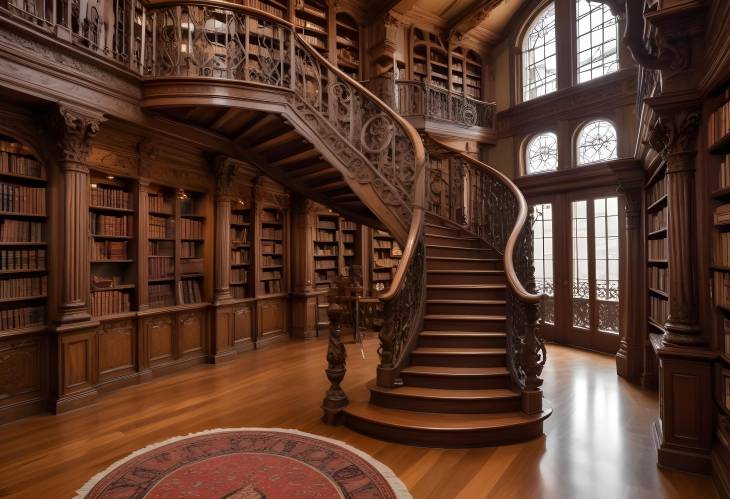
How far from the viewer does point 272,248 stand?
7.39 meters

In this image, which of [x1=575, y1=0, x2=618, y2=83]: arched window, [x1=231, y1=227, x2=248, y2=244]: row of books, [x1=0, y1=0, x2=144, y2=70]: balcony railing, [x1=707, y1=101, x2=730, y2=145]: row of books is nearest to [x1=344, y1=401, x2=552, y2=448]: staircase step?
[x1=707, y1=101, x2=730, y2=145]: row of books

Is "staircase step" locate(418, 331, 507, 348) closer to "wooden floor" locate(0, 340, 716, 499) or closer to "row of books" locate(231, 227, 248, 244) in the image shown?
"wooden floor" locate(0, 340, 716, 499)

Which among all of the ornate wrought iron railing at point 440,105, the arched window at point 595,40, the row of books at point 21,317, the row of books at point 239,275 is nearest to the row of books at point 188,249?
the row of books at point 239,275

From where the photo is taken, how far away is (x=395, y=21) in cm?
826

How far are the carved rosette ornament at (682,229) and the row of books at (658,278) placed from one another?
4.67ft

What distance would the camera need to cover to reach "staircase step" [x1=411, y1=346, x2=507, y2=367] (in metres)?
3.97

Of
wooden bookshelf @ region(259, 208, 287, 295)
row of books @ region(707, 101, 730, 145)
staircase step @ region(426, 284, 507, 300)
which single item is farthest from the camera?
wooden bookshelf @ region(259, 208, 287, 295)

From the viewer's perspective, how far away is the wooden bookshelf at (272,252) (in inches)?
284

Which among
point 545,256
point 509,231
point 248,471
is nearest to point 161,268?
point 248,471

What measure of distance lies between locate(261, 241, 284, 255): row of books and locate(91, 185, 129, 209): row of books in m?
2.46

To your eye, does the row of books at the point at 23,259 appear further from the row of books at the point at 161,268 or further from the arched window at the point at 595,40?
the arched window at the point at 595,40

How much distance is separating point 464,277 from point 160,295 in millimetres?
3895

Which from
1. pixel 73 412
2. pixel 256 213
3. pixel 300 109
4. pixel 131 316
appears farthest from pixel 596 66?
pixel 73 412

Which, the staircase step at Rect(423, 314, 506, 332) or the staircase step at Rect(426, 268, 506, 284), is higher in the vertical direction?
the staircase step at Rect(426, 268, 506, 284)
